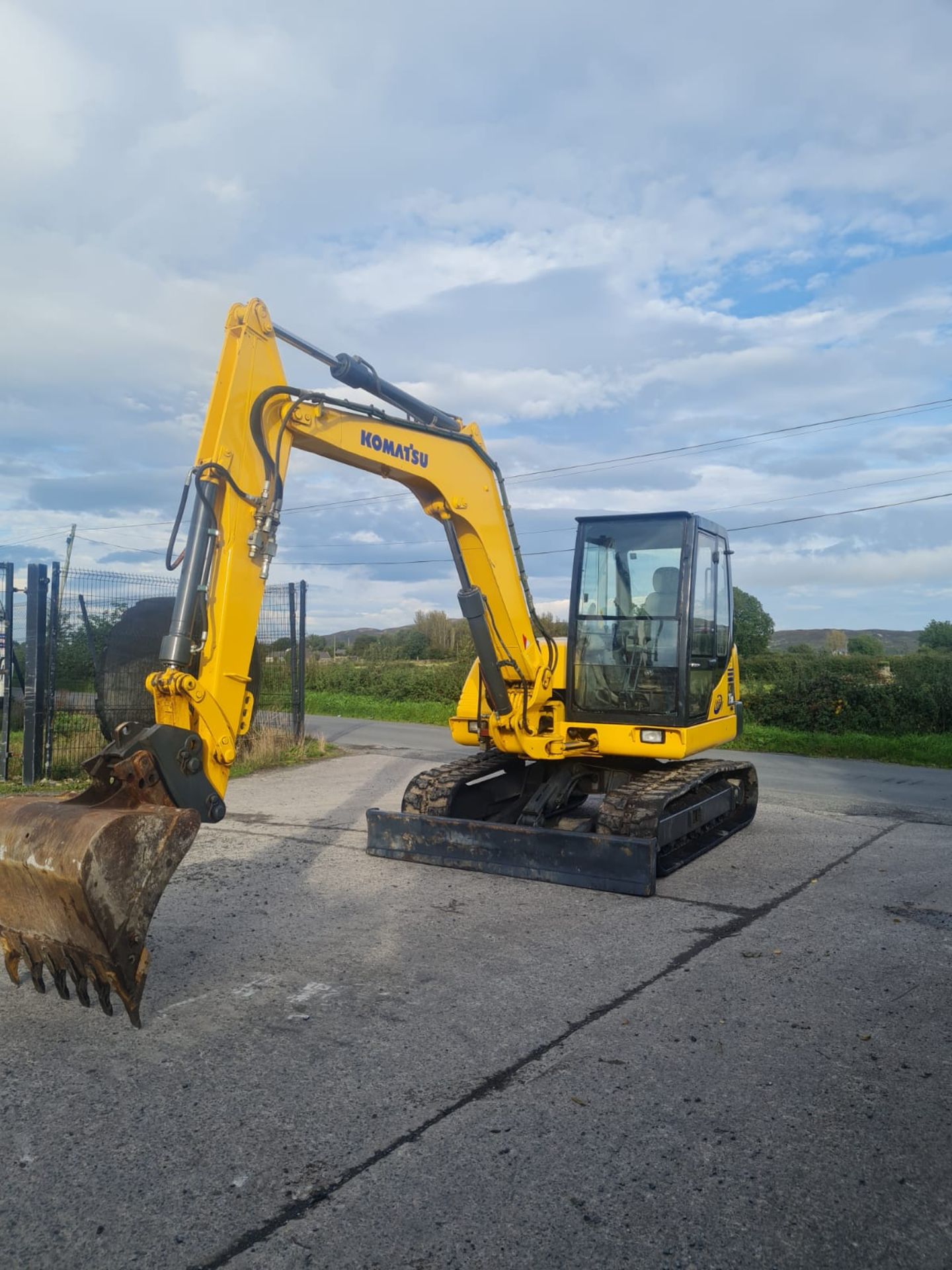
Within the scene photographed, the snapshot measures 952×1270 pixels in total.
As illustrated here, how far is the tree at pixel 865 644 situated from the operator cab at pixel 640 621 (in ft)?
63.2

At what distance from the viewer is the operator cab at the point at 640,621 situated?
7863 mm

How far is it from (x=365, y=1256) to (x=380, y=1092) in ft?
3.24

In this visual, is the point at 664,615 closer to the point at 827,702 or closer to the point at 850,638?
the point at 827,702

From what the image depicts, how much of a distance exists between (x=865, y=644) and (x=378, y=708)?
13.8m

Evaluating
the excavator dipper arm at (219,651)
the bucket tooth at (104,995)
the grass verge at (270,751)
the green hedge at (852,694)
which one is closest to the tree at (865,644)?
the green hedge at (852,694)

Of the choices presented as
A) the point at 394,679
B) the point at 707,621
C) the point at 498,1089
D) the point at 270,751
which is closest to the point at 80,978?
the point at 498,1089

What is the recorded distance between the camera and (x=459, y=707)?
8.52 meters

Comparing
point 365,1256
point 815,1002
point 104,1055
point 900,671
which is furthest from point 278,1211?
point 900,671

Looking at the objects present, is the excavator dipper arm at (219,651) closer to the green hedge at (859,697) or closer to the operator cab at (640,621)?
the operator cab at (640,621)

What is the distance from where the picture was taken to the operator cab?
7863 millimetres

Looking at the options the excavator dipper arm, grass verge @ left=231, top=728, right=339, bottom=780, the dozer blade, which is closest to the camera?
the dozer blade

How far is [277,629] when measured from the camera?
49.6ft

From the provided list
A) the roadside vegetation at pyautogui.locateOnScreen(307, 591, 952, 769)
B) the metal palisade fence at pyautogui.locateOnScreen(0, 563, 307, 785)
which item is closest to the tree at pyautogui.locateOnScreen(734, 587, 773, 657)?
the roadside vegetation at pyautogui.locateOnScreen(307, 591, 952, 769)

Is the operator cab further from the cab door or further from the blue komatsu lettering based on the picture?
the blue komatsu lettering
